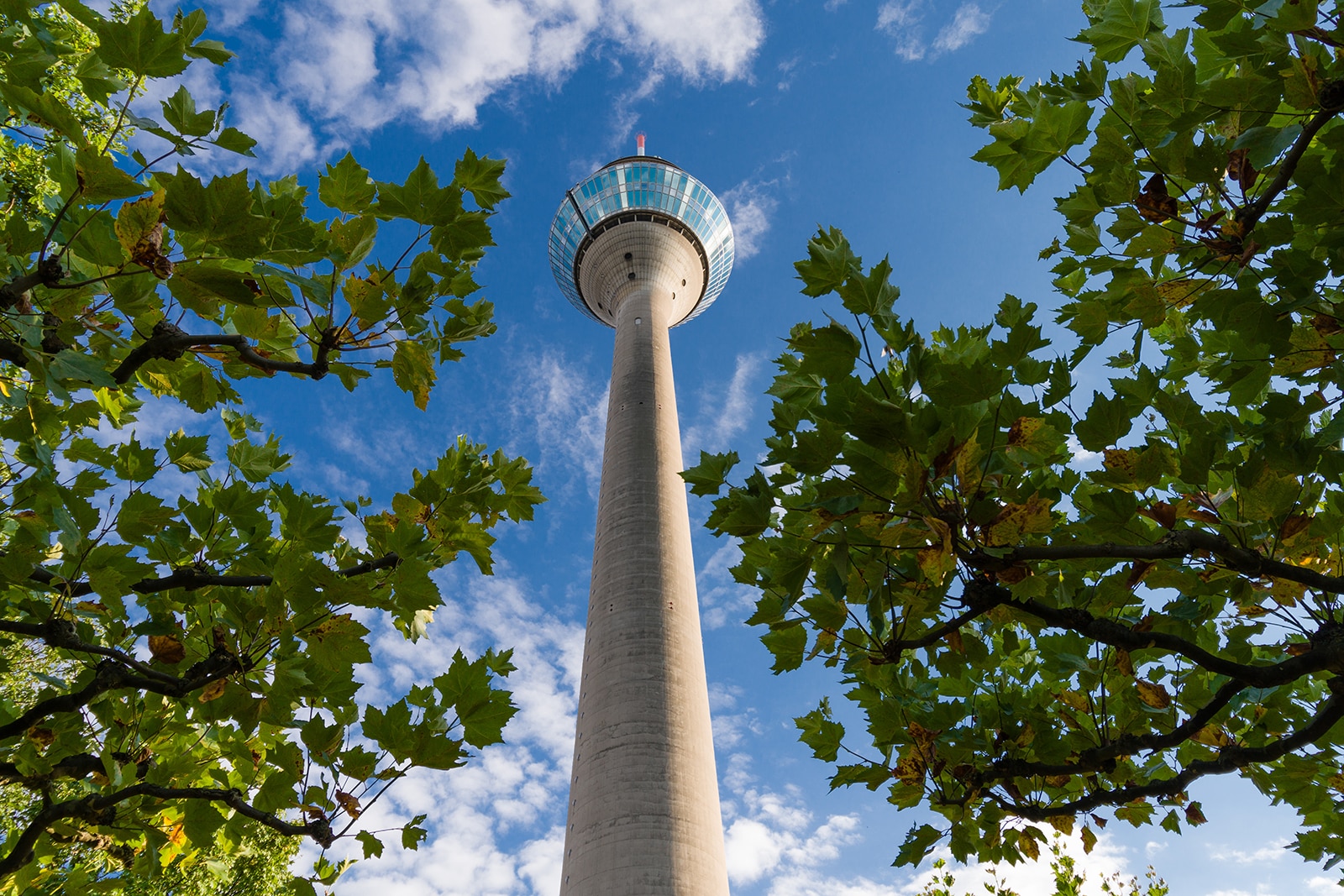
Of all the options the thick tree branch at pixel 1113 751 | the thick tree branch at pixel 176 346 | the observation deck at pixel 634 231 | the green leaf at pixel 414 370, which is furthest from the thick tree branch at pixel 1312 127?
the observation deck at pixel 634 231

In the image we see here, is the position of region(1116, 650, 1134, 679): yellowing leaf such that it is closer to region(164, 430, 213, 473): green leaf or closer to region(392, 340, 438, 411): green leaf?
region(392, 340, 438, 411): green leaf

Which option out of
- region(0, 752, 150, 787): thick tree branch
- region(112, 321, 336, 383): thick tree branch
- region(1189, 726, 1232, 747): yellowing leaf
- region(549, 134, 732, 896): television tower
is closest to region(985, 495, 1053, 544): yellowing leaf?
region(1189, 726, 1232, 747): yellowing leaf

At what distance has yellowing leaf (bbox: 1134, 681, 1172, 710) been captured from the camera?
3938mm

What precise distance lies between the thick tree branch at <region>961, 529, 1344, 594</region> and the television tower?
13625 mm

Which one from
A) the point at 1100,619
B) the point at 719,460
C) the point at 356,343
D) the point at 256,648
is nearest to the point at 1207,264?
the point at 1100,619

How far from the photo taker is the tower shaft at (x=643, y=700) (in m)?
14.7

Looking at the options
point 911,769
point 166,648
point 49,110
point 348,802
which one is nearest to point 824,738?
point 911,769

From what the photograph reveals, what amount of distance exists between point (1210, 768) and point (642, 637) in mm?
15090

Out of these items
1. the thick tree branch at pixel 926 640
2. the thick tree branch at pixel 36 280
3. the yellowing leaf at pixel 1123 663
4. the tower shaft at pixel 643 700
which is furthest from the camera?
the tower shaft at pixel 643 700

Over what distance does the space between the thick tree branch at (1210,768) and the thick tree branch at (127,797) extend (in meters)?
3.65

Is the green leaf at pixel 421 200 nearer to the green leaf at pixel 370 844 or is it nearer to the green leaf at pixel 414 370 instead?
the green leaf at pixel 414 370

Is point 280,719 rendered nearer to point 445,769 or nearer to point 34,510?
point 445,769

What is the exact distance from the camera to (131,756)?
408 centimetres

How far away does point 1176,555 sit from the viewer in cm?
283
